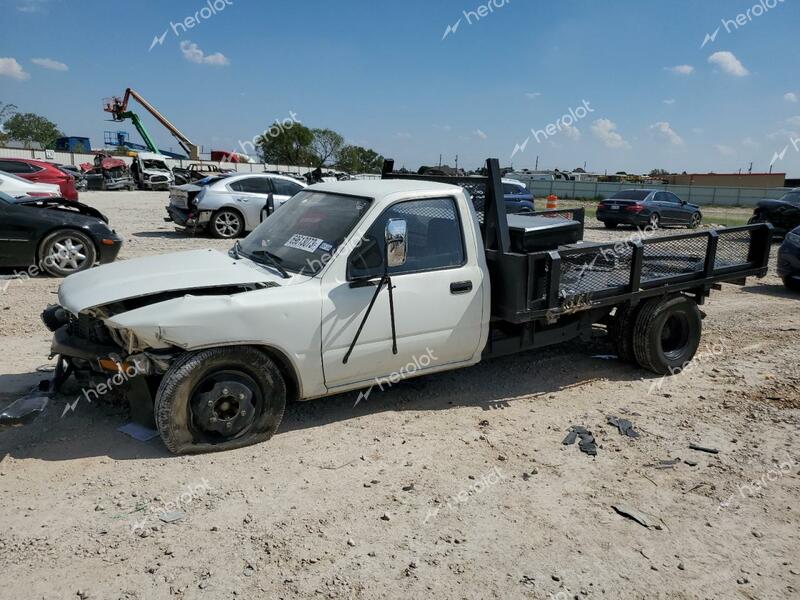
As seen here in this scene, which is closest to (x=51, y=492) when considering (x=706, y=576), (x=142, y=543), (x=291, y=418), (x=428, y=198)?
(x=142, y=543)

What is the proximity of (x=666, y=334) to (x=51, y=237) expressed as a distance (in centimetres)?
824

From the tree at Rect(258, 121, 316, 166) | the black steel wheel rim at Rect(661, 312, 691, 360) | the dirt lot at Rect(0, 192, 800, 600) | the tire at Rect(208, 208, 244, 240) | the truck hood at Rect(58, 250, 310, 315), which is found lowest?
the dirt lot at Rect(0, 192, 800, 600)

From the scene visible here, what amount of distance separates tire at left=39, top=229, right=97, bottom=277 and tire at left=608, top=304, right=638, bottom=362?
7.27 m

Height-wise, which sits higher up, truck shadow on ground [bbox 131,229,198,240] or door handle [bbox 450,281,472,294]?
door handle [bbox 450,281,472,294]

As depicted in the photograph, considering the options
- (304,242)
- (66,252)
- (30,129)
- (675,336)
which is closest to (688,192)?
(675,336)

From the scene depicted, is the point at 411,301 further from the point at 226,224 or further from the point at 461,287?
the point at 226,224

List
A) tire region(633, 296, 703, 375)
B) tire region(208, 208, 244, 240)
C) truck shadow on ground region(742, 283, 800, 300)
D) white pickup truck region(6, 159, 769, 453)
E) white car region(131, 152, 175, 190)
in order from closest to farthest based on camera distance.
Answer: white pickup truck region(6, 159, 769, 453) → tire region(633, 296, 703, 375) → truck shadow on ground region(742, 283, 800, 300) → tire region(208, 208, 244, 240) → white car region(131, 152, 175, 190)

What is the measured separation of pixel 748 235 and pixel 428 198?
12.4 feet

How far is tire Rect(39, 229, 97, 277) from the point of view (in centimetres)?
888

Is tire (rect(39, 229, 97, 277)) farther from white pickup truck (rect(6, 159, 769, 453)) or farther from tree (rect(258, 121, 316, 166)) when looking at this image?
tree (rect(258, 121, 316, 166))

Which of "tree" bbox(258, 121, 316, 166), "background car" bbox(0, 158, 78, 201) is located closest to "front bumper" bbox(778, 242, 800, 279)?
"background car" bbox(0, 158, 78, 201)

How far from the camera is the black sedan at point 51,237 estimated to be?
28.5ft

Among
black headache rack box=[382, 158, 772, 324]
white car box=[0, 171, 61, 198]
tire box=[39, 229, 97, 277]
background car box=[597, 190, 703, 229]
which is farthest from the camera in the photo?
background car box=[597, 190, 703, 229]

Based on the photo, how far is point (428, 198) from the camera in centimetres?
465
